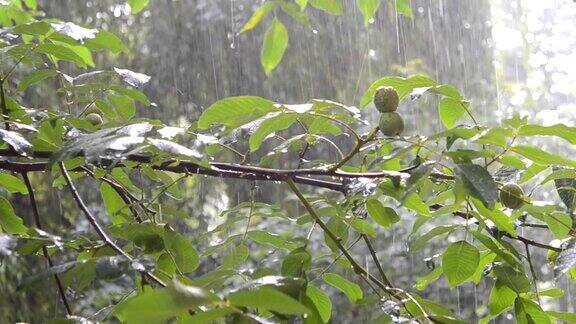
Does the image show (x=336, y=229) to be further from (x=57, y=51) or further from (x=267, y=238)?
(x=57, y=51)

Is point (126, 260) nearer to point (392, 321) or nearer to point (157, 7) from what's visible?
point (392, 321)

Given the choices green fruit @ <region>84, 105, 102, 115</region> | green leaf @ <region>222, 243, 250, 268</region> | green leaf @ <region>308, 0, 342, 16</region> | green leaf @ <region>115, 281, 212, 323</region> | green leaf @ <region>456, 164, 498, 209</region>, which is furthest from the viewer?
green fruit @ <region>84, 105, 102, 115</region>

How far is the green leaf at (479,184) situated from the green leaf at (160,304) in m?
0.18

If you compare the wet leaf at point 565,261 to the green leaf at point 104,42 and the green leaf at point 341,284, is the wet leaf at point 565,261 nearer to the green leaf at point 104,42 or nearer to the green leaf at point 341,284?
the green leaf at point 341,284

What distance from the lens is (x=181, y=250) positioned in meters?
0.52

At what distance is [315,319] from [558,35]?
260 cm

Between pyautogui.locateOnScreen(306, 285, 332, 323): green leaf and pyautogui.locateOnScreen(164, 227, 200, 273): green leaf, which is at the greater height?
pyautogui.locateOnScreen(164, 227, 200, 273): green leaf

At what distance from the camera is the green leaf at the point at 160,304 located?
0.26 metres

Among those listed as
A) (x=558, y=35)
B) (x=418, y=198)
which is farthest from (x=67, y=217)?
(x=558, y=35)

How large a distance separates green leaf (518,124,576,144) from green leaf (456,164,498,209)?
5 centimetres

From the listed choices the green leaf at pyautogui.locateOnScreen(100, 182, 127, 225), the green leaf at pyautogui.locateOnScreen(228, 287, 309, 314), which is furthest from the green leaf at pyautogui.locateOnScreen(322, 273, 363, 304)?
the green leaf at pyautogui.locateOnScreen(228, 287, 309, 314)

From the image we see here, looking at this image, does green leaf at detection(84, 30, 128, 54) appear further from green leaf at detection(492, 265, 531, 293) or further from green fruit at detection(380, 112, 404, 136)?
green leaf at detection(492, 265, 531, 293)

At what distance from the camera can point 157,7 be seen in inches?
94.2

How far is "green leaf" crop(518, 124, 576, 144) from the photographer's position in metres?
0.43
